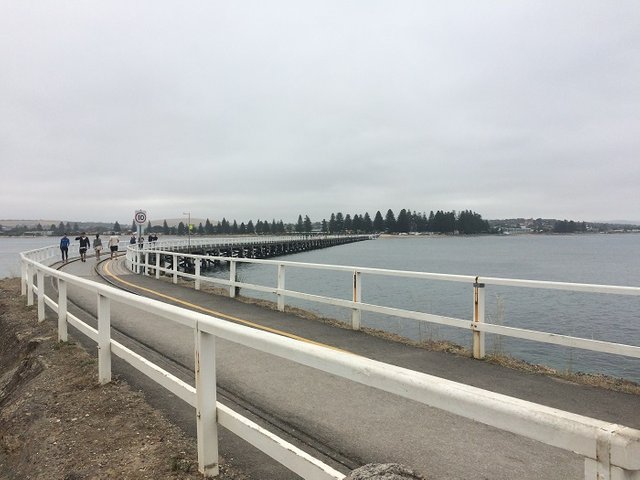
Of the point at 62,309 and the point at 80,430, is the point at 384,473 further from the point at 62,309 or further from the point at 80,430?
the point at 62,309

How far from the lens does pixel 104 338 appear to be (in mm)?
5363

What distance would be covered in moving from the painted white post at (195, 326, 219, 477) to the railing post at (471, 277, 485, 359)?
176 inches

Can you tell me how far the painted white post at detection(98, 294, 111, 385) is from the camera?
5.30 meters

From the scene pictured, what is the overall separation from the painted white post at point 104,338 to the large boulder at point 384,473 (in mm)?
3875

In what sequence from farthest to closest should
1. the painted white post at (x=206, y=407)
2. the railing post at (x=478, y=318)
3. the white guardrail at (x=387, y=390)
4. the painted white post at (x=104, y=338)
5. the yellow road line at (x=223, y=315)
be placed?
1. the yellow road line at (x=223, y=315)
2. the railing post at (x=478, y=318)
3. the painted white post at (x=104, y=338)
4. the painted white post at (x=206, y=407)
5. the white guardrail at (x=387, y=390)

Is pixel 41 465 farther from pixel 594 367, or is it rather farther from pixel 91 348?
pixel 594 367

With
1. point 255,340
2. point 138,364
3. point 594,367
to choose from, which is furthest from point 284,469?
point 594,367

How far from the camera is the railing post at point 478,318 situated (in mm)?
6762

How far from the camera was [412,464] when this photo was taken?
3615 millimetres

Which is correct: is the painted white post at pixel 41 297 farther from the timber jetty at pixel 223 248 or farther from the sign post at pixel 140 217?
the sign post at pixel 140 217

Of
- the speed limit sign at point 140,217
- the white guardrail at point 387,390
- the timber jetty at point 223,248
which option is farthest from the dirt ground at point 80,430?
the speed limit sign at point 140,217

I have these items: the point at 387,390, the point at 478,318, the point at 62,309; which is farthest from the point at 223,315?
the point at 387,390

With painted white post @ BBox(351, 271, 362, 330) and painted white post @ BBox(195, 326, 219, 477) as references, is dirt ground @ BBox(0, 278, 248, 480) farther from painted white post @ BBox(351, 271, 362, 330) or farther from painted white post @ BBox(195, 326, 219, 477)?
painted white post @ BBox(351, 271, 362, 330)

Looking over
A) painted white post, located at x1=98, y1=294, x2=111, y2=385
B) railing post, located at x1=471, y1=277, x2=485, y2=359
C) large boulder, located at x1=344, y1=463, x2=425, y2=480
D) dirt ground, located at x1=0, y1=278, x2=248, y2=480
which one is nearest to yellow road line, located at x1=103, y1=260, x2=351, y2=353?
railing post, located at x1=471, y1=277, x2=485, y2=359
